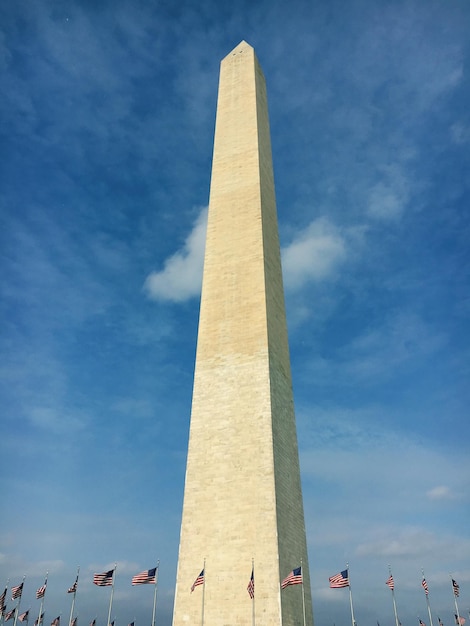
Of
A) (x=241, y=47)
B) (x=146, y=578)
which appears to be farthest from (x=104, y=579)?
(x=241, y=47)

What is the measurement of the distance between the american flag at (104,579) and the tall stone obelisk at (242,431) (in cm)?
400

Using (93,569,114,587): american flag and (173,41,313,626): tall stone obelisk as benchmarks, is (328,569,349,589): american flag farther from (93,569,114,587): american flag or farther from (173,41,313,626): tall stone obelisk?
(93,569,114,587): american flag

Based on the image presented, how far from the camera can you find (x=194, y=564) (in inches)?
1016

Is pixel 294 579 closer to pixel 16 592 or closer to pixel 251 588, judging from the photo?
pixel 251 588

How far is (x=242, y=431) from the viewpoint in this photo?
2750 centimetres

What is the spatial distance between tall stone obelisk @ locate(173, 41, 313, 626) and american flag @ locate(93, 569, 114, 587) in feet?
13.1

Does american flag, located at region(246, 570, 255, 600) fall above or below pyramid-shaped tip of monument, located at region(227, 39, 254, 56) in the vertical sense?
below

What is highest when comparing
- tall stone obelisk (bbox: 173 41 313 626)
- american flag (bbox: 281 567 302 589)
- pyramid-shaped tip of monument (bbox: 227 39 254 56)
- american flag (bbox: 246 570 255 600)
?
pyramid-shaped tip of monument (bbox: 227 39 254 56)

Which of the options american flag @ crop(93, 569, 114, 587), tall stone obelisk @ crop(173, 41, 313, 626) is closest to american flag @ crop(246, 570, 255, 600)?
tall stone obelisk @ crop(173, 41, 313, 626)

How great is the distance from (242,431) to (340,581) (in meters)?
7.77

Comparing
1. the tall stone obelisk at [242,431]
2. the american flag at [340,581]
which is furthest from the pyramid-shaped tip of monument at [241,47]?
the american flag at [340,581]

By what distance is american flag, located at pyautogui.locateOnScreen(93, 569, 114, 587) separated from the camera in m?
27.5

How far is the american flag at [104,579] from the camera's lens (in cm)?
2753

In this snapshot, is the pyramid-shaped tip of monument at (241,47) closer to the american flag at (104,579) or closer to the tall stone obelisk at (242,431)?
the tall stone obelisk at (242,431)
